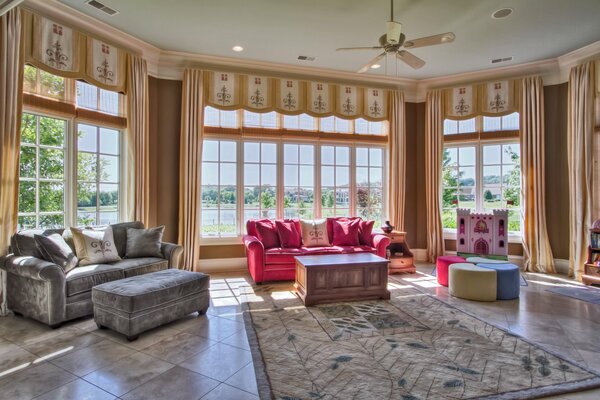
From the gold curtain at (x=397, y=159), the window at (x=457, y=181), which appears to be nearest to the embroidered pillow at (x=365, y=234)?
the gold curtain at (x=397, y=159)

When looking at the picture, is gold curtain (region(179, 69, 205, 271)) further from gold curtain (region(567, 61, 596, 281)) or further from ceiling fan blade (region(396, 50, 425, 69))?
gold curtain (region(567, 61, 596, 281))

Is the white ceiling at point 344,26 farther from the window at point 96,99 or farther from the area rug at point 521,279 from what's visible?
the area rug at point 521,279

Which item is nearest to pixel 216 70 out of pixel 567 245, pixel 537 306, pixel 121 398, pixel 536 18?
pixel 536 18

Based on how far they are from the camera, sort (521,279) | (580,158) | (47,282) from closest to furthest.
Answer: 1. (47,282)
2. (521,279)
3. (580,158)

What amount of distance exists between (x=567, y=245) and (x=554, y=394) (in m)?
4.50

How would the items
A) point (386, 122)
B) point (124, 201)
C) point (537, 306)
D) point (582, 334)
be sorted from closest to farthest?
point (582, 334) → point (537, 306) → point (124, 201) → point (386, 122)

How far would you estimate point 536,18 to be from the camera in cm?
429

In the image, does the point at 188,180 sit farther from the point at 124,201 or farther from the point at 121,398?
the point at 121,398

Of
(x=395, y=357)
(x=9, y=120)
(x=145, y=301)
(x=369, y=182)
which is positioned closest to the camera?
(x=395, y=357)

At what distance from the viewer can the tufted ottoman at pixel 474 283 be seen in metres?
4.18

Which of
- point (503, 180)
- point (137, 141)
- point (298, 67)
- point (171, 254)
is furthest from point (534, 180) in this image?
point (137, 141)

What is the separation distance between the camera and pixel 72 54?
4.30 m

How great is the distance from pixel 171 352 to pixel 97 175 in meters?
3.08

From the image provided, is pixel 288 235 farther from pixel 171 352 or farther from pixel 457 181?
pixel 457 181
